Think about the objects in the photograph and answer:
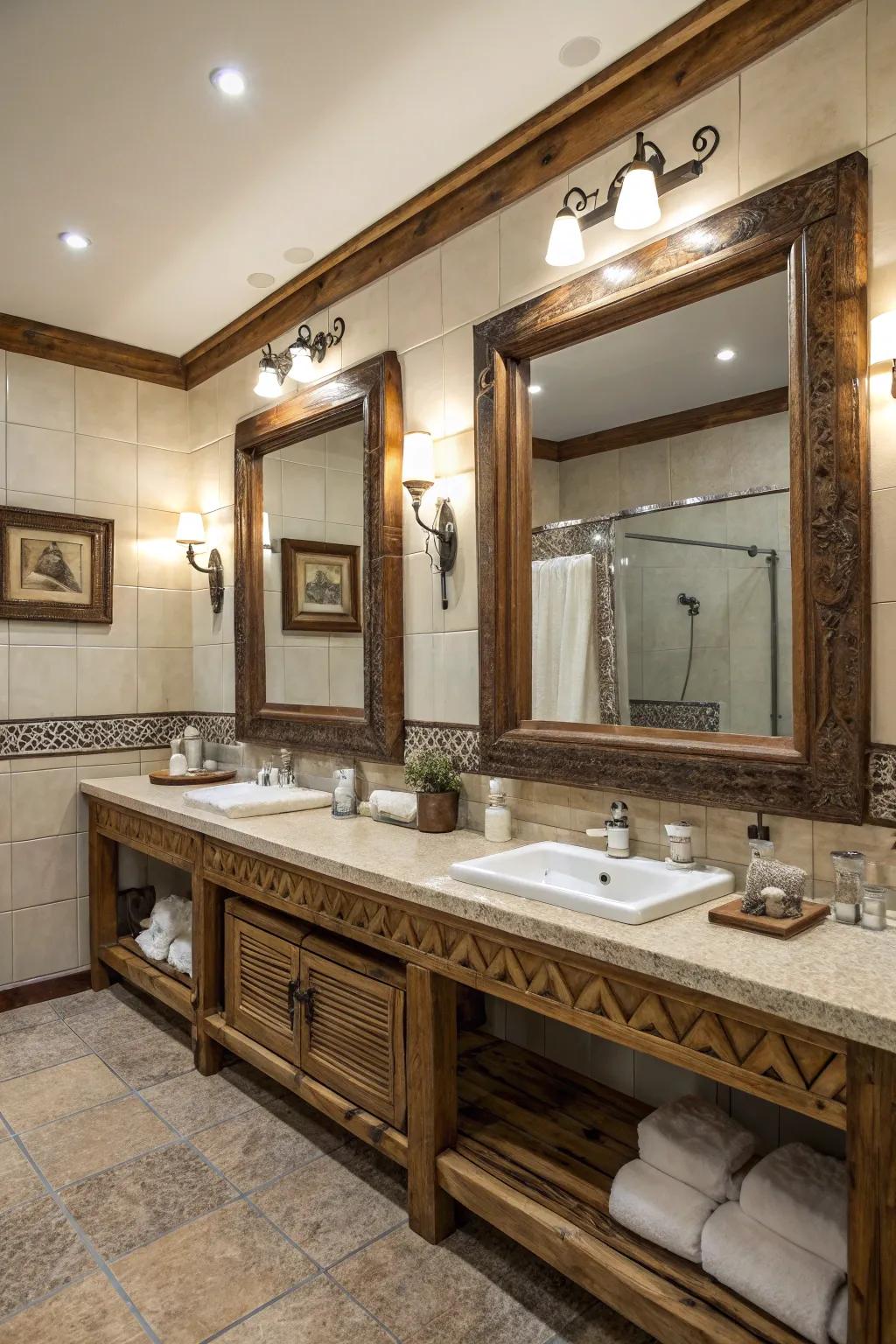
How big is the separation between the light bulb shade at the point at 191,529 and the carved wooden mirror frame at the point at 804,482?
196 cm

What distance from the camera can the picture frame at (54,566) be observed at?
3314 mm

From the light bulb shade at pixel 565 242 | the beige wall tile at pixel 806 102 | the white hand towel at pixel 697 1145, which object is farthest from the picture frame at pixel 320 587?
the white hand towel at pixel 697 1145

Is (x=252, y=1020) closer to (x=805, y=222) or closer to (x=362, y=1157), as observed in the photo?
(x=362, y=1157)

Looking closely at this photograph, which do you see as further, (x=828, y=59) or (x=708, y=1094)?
(x=708, y=1094)

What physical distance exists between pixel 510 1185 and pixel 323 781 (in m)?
1.58

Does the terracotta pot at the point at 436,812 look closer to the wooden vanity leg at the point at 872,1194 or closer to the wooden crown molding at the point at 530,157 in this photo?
the wooden vanity leg at the point at 872,1194

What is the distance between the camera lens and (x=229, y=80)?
199 cm

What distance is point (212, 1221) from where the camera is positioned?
1.97 m

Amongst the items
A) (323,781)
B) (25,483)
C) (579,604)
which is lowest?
(323,781)

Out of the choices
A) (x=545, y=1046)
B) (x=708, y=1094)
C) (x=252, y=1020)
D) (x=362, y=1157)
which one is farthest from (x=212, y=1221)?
(x=708, y=1094)

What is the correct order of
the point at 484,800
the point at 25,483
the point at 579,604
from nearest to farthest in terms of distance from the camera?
the point at 579,604
the point at 484,800
the point at 25,483

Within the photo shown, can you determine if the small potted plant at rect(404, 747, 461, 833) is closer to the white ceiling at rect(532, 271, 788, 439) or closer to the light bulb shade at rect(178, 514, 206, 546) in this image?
the white ceiling at rect(532, 271, 788, 439)

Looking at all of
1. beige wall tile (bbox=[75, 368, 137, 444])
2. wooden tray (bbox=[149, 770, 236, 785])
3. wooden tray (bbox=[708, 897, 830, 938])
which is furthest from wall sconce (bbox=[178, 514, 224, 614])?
wooden tray (bbox=[708, 897, 830, 938])

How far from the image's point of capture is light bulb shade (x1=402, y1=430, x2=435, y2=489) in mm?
2496
